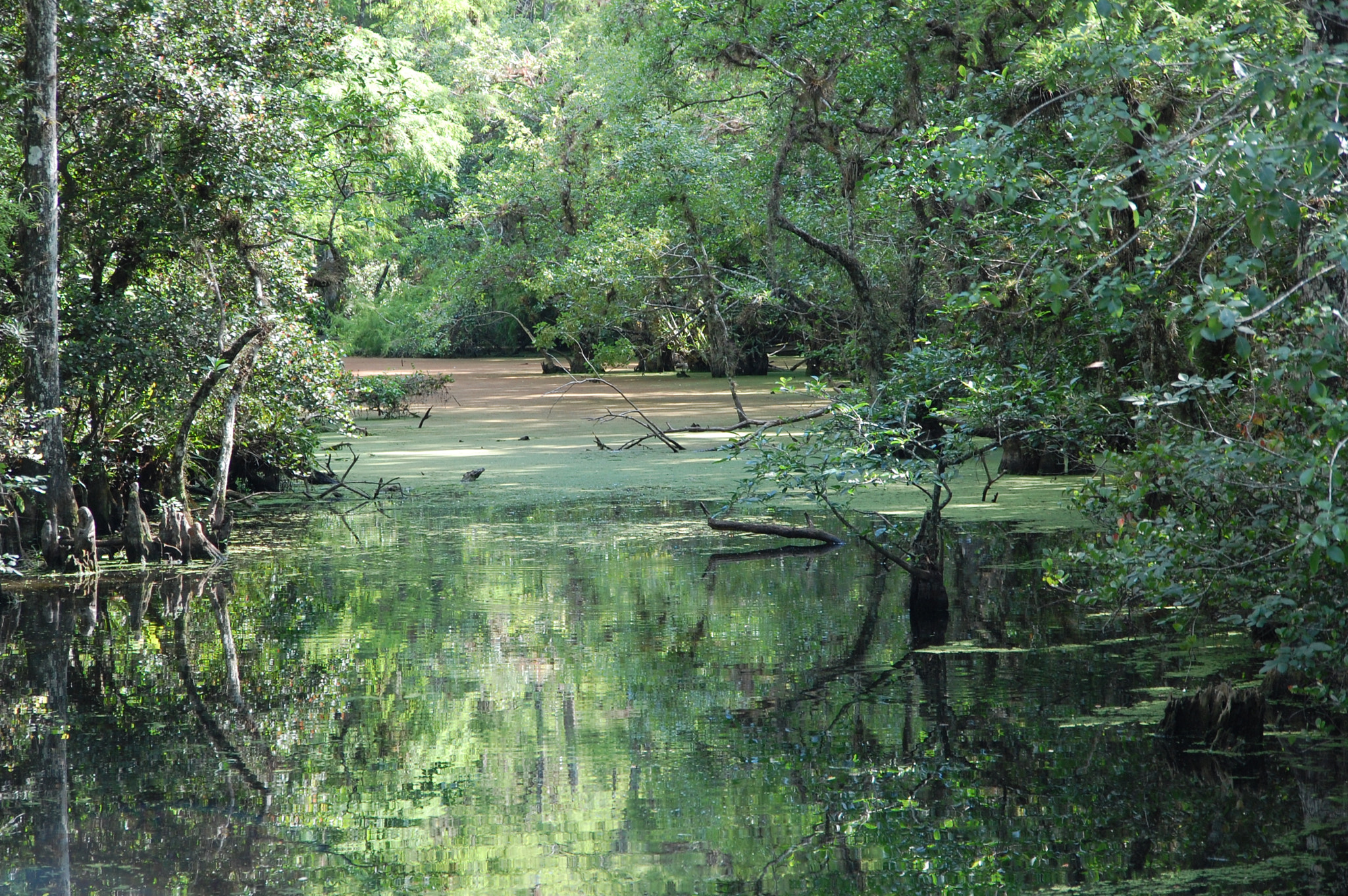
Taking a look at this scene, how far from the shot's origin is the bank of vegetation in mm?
3607

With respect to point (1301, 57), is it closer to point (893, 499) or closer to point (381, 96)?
Answer: point (893, 499)

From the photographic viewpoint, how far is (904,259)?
11734 millimetres

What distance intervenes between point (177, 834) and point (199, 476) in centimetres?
704

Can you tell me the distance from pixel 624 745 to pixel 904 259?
7858mm

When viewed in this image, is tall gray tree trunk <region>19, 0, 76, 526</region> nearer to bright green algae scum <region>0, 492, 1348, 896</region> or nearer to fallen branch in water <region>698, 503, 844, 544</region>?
bright green algae scum <region>0, 492, 1348, 896</region>

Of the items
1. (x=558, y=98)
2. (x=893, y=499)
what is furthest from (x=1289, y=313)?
(x=558, y=98)

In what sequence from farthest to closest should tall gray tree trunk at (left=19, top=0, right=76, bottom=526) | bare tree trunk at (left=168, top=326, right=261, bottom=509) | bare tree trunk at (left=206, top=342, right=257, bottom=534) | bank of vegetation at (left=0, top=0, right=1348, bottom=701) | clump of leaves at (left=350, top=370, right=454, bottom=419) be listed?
1. clump of leaves at (left=350, top=370, right=454, bottom=419)
2. bare tree trunk at (left=206, top=342, right=257, bottom=534)
3. bare tree trunk at (left=168, top=326, right=261, bottom=509)
4. tall gray tree trunk at (left=19, top=0, right=76, bottom=526)
5. bank of vegetation at (left=0, top=0, right=1348, bottom=701)

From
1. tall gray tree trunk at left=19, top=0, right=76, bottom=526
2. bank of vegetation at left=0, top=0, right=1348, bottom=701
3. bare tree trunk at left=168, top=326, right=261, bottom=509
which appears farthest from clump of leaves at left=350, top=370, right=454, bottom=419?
tall gray tree trunk at left=19, top=0, right=76, bottom=526

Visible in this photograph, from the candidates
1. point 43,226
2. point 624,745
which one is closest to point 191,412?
point 43,226

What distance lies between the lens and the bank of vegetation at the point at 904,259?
3.61 metres

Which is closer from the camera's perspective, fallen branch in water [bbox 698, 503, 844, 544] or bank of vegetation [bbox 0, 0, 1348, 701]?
bank of vegetation [bbox 0, 0, 1348, 701]

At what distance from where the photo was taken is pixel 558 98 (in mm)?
26000

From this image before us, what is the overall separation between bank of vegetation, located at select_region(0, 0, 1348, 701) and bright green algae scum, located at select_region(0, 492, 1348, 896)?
1.81 ft

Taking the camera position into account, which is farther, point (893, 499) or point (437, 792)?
point (893, 499)
